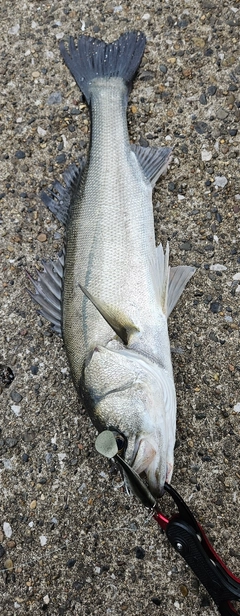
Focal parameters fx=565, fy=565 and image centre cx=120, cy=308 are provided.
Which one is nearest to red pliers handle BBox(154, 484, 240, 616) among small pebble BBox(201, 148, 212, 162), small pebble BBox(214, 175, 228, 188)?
small pebble BBox(214, 175, 228, 188)

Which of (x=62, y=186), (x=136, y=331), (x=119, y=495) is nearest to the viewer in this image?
(x=136, y=331)

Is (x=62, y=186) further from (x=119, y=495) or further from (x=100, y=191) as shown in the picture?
(x=119, y=495)

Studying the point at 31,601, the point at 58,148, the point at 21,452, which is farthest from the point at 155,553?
the point at 58,148

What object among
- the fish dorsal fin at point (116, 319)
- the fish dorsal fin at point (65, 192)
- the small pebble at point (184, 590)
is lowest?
the small pebble at point (184, 590)

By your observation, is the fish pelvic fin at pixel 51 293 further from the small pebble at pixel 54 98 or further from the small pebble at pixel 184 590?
the small pebble at pixel 184 590

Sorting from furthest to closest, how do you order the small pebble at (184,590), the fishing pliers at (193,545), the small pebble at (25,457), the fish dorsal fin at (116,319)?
the small pebble at (25,457), the small pebble at (184,590), the fish dorsal fin at (116,319), the fishing pliers at (193,545)

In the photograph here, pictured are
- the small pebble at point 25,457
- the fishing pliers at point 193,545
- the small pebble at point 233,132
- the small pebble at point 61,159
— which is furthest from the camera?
the small pebble at point 61,159

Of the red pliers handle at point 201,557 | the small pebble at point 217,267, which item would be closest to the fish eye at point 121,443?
the red pliers handle at point 201,557

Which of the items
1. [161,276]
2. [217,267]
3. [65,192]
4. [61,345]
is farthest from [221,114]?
[61,345]

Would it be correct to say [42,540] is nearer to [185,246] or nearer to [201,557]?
[201,557]
